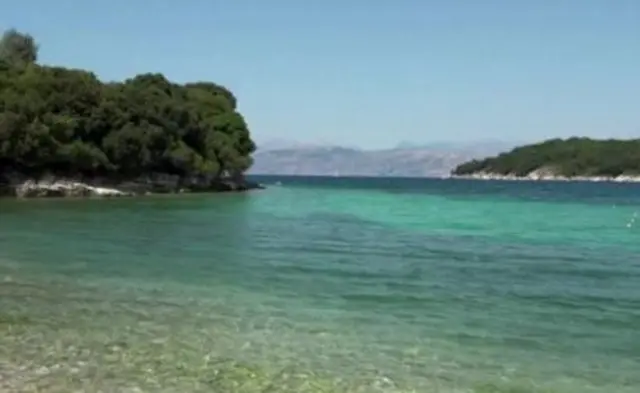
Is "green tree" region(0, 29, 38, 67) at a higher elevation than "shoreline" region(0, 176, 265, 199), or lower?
higher

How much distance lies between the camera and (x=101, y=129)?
10481cm

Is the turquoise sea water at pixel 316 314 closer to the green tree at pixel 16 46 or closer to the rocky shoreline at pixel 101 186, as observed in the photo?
the rocky shoreline at pixel 101 186

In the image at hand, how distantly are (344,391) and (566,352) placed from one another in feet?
18.4

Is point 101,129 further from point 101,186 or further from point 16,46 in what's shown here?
point 16,46

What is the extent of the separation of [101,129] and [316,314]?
290 feet

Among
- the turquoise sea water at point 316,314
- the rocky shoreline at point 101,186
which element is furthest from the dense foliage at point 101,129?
the turquoise sea water at point 316,314

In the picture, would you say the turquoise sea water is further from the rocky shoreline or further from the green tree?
the green tree

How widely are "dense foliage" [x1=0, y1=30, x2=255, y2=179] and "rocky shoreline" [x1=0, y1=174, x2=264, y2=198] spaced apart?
109 cm

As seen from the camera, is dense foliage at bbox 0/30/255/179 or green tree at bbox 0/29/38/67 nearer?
dense foliage at bbox 0/30/255/179

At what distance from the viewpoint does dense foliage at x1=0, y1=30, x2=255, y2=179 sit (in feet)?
311

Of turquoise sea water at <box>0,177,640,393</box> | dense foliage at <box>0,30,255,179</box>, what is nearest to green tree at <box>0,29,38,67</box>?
dense foliage at <box>0,30,255,179</box>

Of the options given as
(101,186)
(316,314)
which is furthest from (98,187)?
(316,314)

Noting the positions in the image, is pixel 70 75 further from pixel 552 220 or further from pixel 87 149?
pixel 552 220

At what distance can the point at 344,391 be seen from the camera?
45.0 ft
